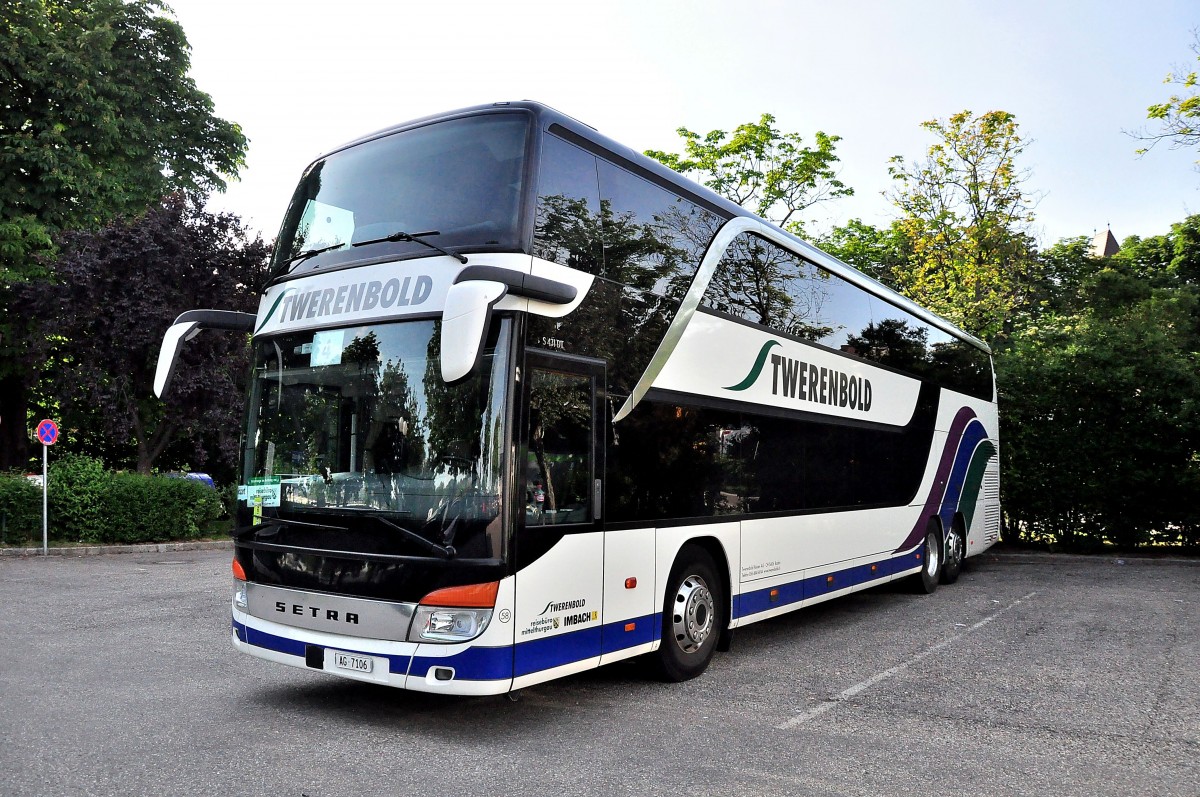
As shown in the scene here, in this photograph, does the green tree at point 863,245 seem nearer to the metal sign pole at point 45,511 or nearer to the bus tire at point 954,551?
the bus tire at point 954,551

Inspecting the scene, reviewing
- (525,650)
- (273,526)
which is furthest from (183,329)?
(525,650)

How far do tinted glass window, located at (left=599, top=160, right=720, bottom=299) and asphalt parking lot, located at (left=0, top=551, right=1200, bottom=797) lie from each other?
3094mm

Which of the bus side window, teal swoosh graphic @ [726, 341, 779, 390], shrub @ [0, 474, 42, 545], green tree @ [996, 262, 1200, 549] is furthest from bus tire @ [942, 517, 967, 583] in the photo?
shrub @ [0, 474, 42, 545]

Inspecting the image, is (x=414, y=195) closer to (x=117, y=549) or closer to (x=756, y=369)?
(x=756, y=369)

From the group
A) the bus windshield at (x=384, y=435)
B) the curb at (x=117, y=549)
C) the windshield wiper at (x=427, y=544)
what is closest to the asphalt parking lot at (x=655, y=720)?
the windshield wiper at (x=427, y=544)

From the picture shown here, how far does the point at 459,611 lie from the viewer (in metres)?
5.32

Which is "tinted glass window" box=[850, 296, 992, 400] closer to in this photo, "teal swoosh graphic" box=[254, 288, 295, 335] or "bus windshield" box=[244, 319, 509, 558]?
"bus windshield" box=[244, 319, 509, 558]

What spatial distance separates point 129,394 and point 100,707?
16.7 m

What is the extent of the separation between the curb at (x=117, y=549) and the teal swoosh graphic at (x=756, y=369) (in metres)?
14.6

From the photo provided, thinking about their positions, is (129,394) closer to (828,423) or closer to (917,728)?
(828,423)

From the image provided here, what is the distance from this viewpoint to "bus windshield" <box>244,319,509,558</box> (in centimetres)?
542

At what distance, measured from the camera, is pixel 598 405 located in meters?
6.29

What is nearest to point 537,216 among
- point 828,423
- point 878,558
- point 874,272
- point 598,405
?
point 598,405

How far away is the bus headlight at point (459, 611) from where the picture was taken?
17.4 feet
